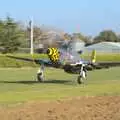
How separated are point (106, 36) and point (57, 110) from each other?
15816 cm

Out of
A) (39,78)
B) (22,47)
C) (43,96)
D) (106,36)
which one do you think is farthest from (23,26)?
(43,96)

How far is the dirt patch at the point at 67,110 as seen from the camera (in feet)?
40.3

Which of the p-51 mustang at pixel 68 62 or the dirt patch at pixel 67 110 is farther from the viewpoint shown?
the p-51 mustang at pixel 68 62

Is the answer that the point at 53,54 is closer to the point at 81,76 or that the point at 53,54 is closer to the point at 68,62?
the point at 68,62

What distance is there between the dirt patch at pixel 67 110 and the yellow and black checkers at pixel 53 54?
10.7 metres

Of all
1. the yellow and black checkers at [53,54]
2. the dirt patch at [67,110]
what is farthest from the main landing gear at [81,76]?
the dirt patch at [67,110]

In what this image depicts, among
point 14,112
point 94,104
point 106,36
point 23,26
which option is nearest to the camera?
point 14,112

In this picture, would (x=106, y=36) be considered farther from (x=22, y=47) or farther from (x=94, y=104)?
A: (x=94, y=104)

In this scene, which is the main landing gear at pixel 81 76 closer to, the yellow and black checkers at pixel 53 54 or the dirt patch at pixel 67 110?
the yellow and black checkers at pixel 53 54

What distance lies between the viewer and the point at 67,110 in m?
13.5

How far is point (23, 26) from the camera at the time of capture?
114562mm

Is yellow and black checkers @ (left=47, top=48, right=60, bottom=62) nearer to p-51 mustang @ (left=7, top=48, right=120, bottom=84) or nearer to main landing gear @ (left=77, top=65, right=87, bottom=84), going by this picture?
p-51 mustang @ (left=7, top=48, right=120, bottom=84)

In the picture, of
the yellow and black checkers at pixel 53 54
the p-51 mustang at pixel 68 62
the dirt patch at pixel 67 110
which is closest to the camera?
the dirt patch at pixel 67 110

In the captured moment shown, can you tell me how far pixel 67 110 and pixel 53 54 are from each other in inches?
526
